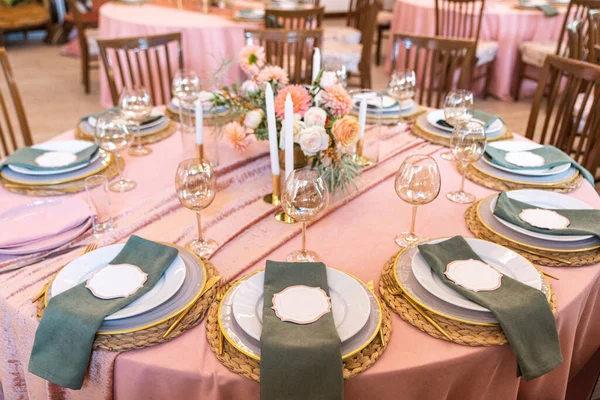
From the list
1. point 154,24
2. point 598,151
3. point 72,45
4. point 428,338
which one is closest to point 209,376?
point 428,338

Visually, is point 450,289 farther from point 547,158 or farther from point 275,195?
point 547,158

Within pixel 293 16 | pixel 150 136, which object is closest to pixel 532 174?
pixel 150 136

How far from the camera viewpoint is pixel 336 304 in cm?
100

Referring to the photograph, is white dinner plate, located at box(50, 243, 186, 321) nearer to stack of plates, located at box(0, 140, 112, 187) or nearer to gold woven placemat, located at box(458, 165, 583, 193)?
stack of plates, located at box(0, 140, 112, 187)

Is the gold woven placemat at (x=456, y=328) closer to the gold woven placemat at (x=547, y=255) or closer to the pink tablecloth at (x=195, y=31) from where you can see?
the gold woven placemat at (x=547, y=255)

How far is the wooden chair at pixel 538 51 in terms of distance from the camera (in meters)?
4.18

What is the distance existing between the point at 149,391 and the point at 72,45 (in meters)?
6.21

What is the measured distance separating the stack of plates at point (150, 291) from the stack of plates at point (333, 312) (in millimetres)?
86

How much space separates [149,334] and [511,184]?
109 cm

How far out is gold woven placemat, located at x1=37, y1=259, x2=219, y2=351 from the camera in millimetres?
923

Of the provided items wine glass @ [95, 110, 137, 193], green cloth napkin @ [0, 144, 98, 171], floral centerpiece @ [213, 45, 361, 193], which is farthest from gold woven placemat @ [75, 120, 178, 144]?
floral centerpiece @ [213, 45, 361, 193]

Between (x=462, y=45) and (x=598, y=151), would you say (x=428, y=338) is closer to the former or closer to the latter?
(x=598, y=151)

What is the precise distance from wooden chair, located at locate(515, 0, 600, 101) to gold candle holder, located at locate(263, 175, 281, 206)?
3.50 metres

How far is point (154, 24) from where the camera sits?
3586 mm
